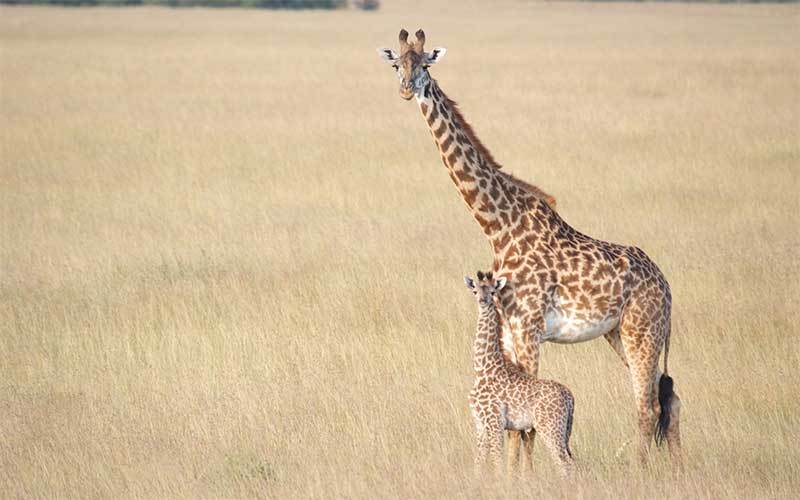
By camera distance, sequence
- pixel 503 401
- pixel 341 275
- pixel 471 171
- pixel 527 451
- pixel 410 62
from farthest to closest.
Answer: pixel 341 275 → pixel 471 171 → pixel 527 451 → pixel 410 62 → pixel 503 401

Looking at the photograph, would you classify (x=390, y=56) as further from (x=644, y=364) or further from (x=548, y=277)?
(x=644, y=364)

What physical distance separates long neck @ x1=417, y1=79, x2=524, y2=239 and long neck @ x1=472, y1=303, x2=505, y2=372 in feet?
2.08

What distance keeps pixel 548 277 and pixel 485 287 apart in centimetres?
50

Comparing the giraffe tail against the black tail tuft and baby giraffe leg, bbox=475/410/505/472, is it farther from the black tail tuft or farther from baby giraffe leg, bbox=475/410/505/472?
baby giraffe leg, bbox=475/410/505/472

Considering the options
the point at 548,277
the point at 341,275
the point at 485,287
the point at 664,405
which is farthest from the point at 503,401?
the point at 341,275

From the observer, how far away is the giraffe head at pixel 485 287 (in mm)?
6527

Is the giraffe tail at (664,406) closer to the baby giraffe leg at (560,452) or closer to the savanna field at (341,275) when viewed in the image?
the savanna field at (341,275)

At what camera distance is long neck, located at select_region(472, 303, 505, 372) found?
260 inches

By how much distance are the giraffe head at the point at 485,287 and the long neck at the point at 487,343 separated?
1.6 inches

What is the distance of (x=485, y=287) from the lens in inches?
258

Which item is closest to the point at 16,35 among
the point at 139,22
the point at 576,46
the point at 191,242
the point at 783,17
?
the point at 139,22

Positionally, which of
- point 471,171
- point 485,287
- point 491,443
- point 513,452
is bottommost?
point 513,452

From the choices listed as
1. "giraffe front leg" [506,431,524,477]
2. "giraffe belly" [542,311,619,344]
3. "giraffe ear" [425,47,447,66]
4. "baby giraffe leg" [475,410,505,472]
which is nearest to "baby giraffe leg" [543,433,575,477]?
"baby giraffe leg" [475,410,505,472]

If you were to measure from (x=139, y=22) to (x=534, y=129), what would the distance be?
34026 millimetres
